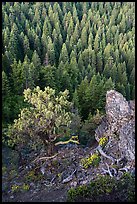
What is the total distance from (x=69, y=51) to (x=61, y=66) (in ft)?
92.6

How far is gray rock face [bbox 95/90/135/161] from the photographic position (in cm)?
2675

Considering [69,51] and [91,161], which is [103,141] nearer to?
[91,161]

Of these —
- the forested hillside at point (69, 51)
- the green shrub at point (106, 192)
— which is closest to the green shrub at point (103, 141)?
the green shrub at point (106, 192)

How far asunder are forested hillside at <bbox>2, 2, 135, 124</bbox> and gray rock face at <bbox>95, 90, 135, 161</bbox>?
1472cm

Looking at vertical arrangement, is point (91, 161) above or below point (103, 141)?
below

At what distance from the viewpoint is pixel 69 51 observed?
89438mm

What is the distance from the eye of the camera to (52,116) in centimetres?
2675

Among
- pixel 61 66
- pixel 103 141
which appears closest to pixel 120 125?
pixel 103 141

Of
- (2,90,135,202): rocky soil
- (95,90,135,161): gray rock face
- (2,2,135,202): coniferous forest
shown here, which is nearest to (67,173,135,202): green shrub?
(2,90,135,202): rocky soil

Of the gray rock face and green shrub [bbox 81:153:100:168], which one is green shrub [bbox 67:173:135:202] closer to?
the gray rock face

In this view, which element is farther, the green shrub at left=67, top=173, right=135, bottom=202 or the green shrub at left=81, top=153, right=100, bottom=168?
the green shrub at left=81, top=153, right=100, bottom=168

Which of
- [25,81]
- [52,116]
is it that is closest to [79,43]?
[25,81]

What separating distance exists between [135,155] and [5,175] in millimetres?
11523

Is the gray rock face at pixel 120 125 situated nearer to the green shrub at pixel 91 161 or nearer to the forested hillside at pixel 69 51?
the green shrub at pixel 91 161
